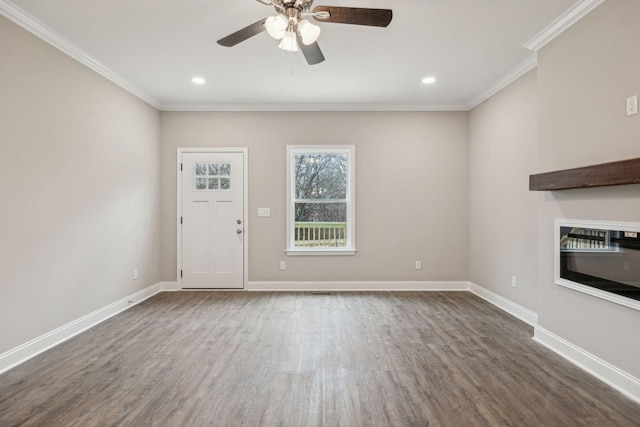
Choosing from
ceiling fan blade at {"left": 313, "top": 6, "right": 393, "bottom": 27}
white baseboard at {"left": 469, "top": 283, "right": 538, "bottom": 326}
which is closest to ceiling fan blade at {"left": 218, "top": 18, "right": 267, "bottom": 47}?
ceiling fan blade at {"left": 313, "top": 6, "right": 393, "bottom": 27}

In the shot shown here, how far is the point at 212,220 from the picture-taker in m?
4.89

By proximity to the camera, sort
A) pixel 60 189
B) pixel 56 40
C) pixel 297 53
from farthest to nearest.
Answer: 1. pixel 297 53
2. pixel 60 189
3. pixel 56 40

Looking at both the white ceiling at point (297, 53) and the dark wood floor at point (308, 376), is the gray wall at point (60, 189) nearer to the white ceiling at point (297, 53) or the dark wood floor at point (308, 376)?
the white ceiling at point (297, 53)

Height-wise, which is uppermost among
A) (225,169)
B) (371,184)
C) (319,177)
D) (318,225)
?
(225,169)

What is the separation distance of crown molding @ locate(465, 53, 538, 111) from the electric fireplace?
1746 millimetres

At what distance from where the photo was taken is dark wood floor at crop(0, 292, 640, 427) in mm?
1943

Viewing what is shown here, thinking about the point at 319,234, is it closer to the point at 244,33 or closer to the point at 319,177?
the point at 319,177

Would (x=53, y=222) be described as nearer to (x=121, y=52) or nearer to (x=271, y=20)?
(x=121, y=52)

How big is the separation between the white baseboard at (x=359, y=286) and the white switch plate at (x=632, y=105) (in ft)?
10.6

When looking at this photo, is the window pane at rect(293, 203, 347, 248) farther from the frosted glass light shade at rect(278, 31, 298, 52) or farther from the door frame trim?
the frosted glass light shade at rect(278, 31, 298, 52)

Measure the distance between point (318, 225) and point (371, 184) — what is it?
103 centimetres

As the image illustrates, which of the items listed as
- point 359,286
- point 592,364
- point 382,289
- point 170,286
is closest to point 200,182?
point 170,286

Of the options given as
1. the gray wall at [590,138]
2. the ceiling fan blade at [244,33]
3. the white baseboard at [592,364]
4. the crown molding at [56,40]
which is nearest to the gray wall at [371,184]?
the crown molding at [56,40]

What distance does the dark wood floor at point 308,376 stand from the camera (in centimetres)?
194
